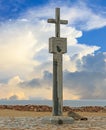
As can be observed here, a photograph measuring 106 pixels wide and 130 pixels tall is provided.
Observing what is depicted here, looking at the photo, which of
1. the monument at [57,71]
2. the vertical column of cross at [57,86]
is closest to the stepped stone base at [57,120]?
the monument at [57,71]

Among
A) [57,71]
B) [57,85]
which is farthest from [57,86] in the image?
[57,71]

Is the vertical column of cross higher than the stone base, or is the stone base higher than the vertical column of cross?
the vertical column of cross

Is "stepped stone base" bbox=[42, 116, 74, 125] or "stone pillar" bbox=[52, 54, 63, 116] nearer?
"stepped stone base" bbox=[42, 116, 74, 125]

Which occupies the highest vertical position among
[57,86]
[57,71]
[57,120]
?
[57,71]

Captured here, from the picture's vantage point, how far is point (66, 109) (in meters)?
31.2

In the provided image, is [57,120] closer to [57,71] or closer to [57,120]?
[57,120]

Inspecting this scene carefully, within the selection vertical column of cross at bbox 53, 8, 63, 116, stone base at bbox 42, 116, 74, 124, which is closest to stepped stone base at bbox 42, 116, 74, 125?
stone base at bbox 42, 116, 74, 124

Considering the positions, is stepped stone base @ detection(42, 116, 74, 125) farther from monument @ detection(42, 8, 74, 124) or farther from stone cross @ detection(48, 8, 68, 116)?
stone cross @ detection(48, 8, 68, 116)

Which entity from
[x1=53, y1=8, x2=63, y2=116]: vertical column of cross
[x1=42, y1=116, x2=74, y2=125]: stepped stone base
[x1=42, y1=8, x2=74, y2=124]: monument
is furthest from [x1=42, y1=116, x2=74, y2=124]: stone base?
[x1=53, y1=8, x2=63, y2=116]: vertical column of cross

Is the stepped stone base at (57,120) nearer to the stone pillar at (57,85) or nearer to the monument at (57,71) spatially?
the monument at (57,71)

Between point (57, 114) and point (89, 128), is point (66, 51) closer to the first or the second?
point (57, 114)

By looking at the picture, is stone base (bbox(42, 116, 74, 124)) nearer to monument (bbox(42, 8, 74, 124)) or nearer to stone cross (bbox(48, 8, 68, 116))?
monument (bbox(42, 8, 74, 124))

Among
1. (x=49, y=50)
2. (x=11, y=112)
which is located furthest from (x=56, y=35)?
(x=11, y=112)

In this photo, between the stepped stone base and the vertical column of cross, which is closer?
the stepped stone base
